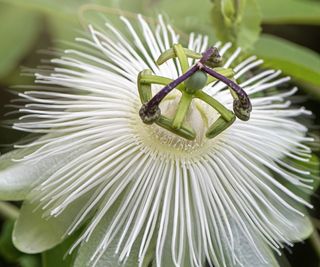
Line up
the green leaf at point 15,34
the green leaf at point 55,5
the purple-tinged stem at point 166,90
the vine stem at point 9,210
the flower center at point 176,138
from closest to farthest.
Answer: the purple-tinged stem at point 166,90
the flower center at point 176,138
the vine stem at point 9,210
the green leaf at point 55,5
the green leaf at point 15,34

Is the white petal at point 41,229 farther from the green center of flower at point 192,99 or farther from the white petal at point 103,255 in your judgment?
the green center of flower at point 192,99

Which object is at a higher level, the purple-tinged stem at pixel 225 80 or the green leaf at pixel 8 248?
the purple-tinged stem at pixel 225 80

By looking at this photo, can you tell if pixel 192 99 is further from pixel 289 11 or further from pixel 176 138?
pixel 289 11

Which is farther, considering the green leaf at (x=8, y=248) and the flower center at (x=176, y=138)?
the green leaf at (x=8, y=248)

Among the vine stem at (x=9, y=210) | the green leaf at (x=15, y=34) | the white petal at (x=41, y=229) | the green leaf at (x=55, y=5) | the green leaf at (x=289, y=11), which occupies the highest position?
the green leaf at (x=289, y=11)

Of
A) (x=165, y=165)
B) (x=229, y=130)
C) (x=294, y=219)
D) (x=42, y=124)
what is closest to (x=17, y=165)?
(x=42, y=124)

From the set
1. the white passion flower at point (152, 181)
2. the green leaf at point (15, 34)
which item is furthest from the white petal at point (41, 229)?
the green leaf at point (15, 34)

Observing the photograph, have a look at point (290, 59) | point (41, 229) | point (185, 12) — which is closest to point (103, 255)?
point (41, 229)

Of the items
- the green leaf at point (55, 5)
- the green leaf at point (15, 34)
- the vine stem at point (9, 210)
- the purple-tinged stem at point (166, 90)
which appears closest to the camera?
the purple-tinged stem at point (166, 90)
